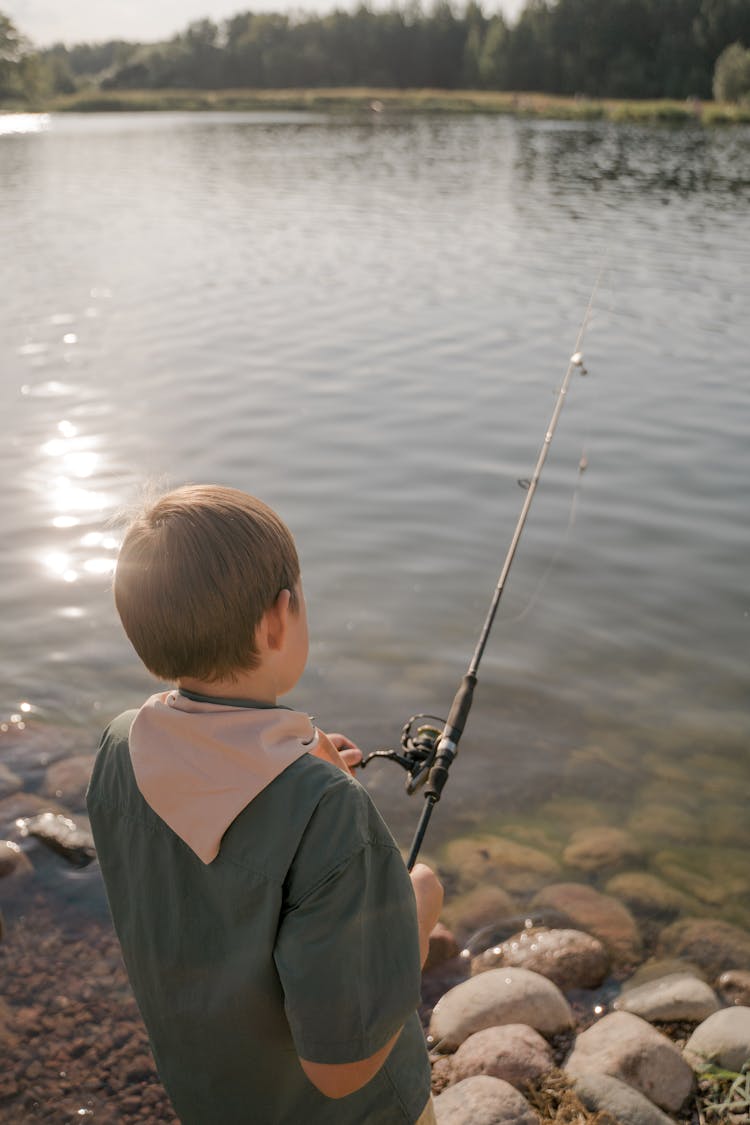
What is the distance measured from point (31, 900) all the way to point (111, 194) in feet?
73.9

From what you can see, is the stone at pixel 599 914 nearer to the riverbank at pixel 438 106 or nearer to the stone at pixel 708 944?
the stone at pixel 708 944

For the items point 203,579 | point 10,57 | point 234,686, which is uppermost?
point 10,57

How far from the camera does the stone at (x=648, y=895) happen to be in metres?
3.70

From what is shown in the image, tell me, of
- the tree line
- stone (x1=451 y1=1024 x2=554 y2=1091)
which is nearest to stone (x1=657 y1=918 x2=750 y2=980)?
stone (x1=451 y1=1024 x2=554 y2=1091)

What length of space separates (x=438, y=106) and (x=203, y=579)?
74940 mm

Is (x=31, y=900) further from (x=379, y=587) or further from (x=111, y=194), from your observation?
(x=111, y=194)

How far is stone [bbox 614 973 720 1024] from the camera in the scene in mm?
3127

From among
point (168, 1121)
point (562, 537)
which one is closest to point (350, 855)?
point (168, 1121)

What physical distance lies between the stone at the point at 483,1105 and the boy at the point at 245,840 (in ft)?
3.73

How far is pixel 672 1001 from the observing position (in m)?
3.15

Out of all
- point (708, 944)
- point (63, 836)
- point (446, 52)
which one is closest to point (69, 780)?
point (63, 836)

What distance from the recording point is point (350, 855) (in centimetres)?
133

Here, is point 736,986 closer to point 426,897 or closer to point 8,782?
point 426,897

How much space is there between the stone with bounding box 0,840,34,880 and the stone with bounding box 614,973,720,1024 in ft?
6.31
